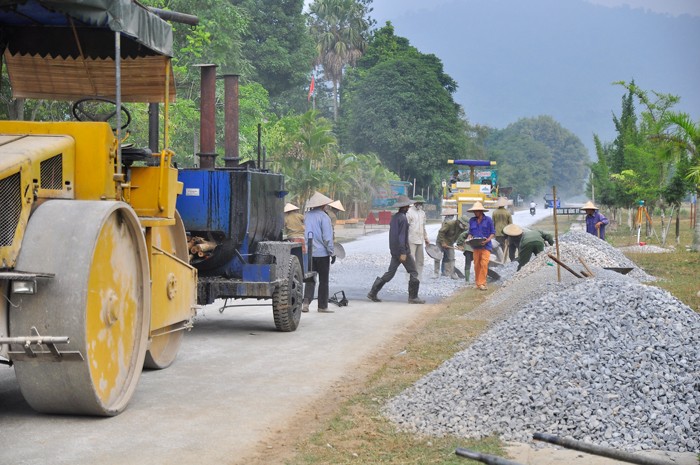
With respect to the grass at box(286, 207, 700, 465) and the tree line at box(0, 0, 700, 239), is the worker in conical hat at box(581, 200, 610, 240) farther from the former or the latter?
the grass at box(286, 207, 700, 465)

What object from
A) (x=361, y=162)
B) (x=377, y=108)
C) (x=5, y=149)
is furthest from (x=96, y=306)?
(x=377, y=108)

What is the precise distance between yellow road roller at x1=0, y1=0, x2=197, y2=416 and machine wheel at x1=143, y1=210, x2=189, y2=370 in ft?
0.10

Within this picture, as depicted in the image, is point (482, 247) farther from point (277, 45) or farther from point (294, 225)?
point (277, 45)

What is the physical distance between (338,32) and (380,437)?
84.7 meters

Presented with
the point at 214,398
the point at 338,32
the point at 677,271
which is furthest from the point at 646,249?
the point at 338,32

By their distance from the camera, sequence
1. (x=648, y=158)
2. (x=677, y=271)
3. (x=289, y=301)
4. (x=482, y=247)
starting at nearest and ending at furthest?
(x=289, y=301) < (x=482, y=247) < (x=677, y=271) < (x=648, y=158)

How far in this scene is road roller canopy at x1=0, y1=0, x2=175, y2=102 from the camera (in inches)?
311

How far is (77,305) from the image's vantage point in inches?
271

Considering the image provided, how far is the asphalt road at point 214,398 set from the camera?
665 centimetres

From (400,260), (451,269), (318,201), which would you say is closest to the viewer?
(318,201)

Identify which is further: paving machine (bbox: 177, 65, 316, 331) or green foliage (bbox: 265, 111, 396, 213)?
green foliage (bbox: 265, 111, 396, 213)

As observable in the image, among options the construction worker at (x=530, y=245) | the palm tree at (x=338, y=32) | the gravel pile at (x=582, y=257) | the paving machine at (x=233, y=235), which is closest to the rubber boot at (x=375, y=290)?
the gravel pile at (x=582, y=257)

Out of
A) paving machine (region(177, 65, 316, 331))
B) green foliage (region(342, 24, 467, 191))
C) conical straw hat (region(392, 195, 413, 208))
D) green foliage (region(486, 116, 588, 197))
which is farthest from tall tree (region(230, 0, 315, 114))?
paving machine (region(177, 65, 316, 331))

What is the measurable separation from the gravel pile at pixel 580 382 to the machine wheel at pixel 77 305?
7.40 ft
